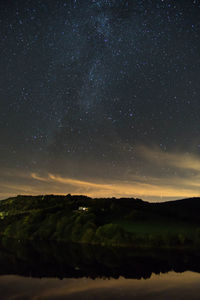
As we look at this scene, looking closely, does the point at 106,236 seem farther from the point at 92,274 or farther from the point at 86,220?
the point at 92,274

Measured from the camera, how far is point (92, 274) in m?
45.8

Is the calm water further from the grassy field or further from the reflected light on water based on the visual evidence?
the grassy field

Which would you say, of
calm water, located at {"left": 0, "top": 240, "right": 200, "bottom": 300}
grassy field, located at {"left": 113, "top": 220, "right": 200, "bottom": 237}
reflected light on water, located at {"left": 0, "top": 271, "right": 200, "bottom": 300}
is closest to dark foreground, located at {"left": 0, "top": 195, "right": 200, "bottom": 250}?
grassy field, located at {"left": 113, "top": 220, "right": 200, "bottom": 237}

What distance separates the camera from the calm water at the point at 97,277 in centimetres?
3341

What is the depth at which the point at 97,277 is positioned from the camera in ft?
143

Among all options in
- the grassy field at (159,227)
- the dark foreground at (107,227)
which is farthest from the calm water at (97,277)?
the grassy field at (159,227)

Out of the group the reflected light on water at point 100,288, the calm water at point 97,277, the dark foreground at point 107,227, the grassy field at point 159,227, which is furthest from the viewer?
the grassy field at point 159,227

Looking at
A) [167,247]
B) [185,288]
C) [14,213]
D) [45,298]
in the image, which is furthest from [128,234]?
[14,213]

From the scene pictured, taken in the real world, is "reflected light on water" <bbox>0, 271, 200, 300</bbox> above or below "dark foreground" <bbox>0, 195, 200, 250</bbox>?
below

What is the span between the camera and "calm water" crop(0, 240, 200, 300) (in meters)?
33.4

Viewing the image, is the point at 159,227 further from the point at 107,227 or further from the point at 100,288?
the point at 100,288

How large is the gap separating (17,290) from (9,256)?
1328 inches

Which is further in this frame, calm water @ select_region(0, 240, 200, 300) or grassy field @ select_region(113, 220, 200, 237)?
grassy field @ select_region(113, 220, 200, 237)

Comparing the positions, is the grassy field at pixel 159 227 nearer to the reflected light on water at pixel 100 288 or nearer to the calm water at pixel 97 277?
the calm water at pixel 97 277
